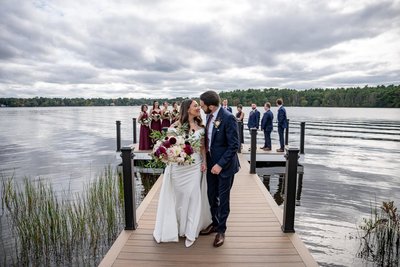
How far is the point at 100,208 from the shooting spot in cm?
700

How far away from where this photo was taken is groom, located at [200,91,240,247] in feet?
12.5

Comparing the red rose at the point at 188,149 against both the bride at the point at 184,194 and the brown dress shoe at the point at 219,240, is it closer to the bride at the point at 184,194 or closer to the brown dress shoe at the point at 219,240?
the bride at the point at 184,194

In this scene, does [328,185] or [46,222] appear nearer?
[46,222]

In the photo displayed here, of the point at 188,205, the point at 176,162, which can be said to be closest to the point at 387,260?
the point at 188,205

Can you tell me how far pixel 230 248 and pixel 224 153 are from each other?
4.12 ft

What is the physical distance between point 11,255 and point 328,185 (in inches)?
390

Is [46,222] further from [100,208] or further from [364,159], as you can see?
[364,159]

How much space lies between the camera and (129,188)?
14.8 feet

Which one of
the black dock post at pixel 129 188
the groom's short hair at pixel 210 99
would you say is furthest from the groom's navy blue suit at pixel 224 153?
the black dock post at pixel 129 188

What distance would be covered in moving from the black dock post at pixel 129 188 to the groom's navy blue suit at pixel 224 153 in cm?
119

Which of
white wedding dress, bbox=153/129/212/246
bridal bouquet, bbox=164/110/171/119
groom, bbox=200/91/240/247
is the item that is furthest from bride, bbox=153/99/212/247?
bridal bouquet, bbox=164/110/171/119

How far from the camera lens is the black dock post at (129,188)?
4.39 m

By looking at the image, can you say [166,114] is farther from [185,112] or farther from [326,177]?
[185,112]

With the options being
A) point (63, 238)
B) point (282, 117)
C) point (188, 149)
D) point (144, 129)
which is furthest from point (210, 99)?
point (144, 129)
